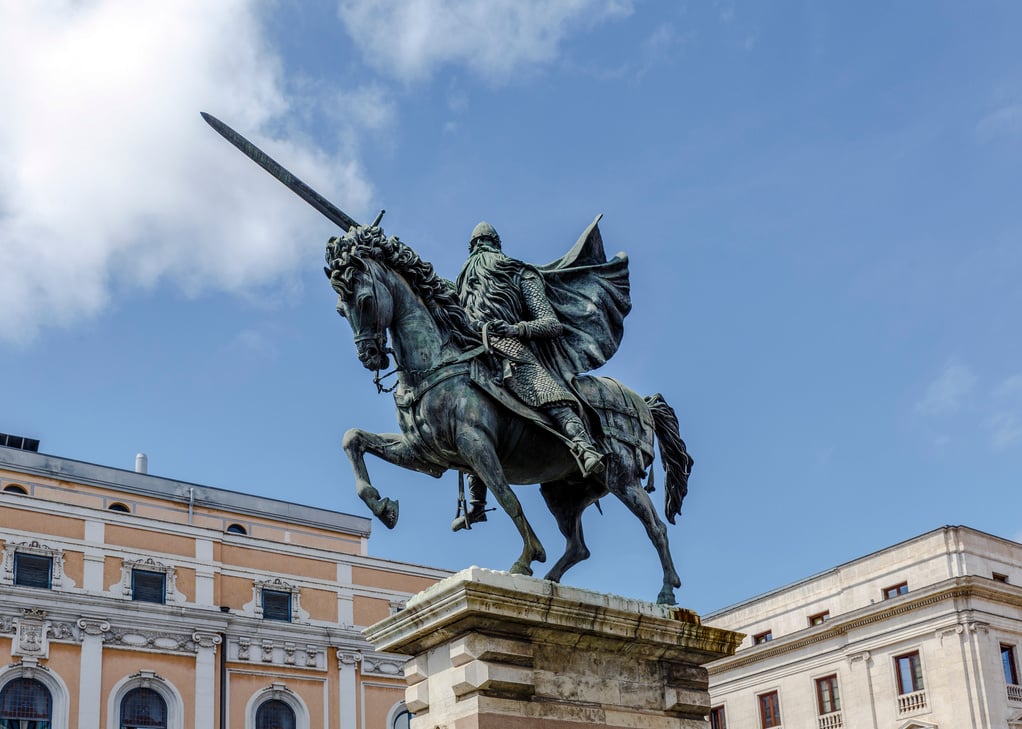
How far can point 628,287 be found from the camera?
12336 millimetres

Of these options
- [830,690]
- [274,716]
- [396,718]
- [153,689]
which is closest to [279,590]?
[274,716]

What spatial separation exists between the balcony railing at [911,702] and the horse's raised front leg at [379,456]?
144 feet

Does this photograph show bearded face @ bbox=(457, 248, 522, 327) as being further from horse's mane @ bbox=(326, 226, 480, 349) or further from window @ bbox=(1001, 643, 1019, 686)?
window @ bbox=(1001, 643, 1019, 686)

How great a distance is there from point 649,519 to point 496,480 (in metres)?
1.75

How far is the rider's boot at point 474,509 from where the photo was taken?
10984mm

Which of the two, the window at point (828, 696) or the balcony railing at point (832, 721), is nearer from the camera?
the balcony railing at point (832, 721)

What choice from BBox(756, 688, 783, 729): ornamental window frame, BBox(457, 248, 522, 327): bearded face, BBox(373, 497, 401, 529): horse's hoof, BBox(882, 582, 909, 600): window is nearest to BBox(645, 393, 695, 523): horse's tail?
BBox(457, 248, 522, 327): bearded face

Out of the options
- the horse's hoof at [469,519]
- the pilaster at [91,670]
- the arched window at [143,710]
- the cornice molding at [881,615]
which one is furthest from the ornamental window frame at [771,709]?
the horse's hoof at [469,519]

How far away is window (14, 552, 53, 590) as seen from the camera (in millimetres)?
43469

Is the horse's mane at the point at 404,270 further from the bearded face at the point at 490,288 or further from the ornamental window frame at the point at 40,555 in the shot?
the ornamental window frame at the point at 40,555

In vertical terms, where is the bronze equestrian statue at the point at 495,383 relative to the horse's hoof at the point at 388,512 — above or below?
above

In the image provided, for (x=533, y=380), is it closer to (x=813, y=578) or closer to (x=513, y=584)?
(x=513, y=584)

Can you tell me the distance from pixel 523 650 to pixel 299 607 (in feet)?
137

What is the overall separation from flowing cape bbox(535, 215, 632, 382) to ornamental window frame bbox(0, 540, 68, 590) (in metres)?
36.6
